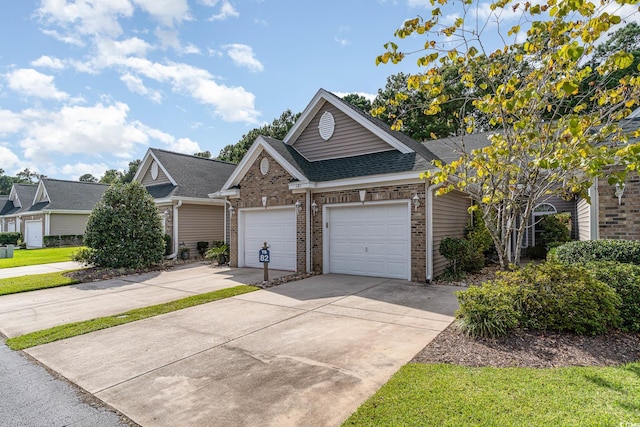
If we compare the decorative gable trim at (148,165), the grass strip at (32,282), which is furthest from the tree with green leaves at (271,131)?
the grass strip at (32,282)

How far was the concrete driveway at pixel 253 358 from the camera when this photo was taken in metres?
3.33

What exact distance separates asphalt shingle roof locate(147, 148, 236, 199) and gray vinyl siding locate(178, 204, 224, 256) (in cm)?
81

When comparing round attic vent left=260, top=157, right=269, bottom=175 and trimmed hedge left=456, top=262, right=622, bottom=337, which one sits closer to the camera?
trimmed hedge left=456, top=262, right=622, bottom=337

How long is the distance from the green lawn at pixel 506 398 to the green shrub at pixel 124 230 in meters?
12.4

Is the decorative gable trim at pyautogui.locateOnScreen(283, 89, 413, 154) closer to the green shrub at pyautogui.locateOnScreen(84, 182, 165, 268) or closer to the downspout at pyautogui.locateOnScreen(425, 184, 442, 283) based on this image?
the downspout at pyautogui.locateOnScreen(425, 184, 442, 283)

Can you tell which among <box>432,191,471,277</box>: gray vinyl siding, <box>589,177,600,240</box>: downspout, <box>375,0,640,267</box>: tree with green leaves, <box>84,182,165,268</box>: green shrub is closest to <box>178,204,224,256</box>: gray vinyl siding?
<box>84,182,165,268</box>: green shrub

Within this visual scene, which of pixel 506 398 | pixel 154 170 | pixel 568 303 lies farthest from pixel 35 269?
pixel 568 303

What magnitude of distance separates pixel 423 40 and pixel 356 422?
4920 mm

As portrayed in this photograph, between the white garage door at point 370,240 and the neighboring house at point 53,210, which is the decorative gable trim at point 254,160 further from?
the neighboring house at point 53,210

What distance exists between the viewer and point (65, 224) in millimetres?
26438

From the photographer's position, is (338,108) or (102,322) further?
(338,108)

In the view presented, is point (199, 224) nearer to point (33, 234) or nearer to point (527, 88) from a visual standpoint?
point (527, 88)

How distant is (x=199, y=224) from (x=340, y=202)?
31.7 feet

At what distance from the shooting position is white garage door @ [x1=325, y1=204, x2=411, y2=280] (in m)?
9.98
